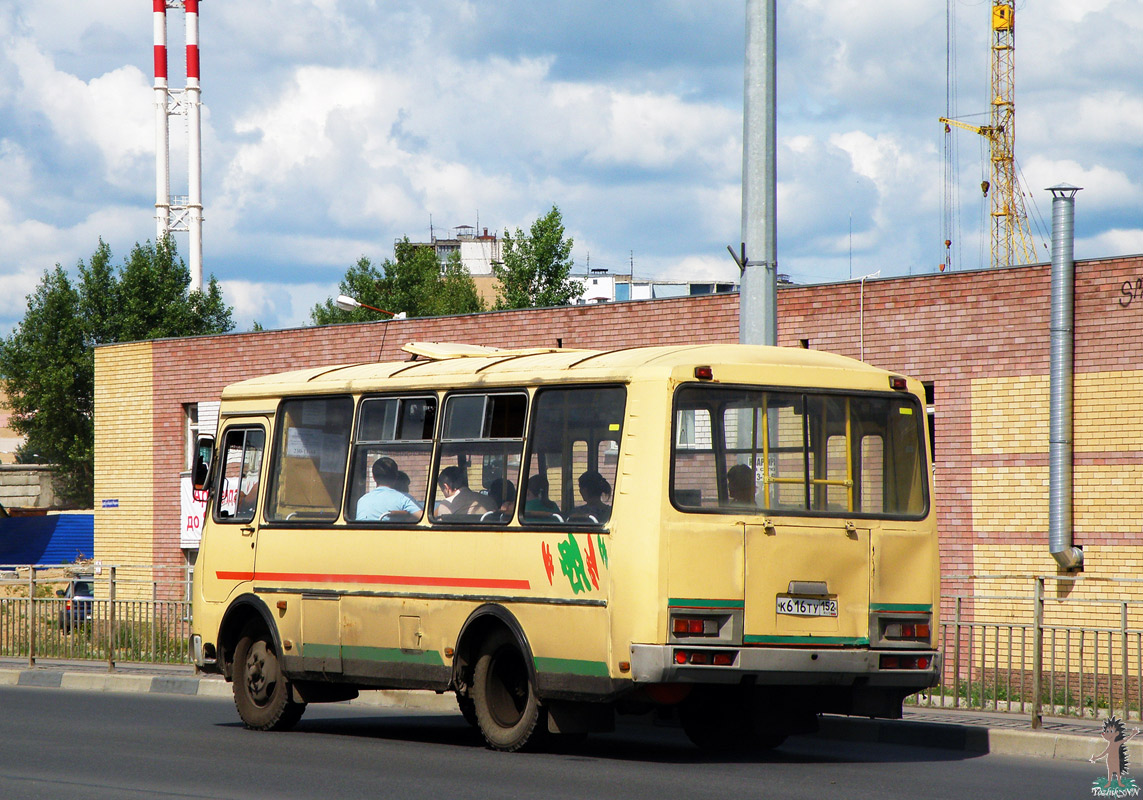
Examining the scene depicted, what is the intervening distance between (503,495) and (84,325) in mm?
60339

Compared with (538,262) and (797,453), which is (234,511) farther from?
(538,262)

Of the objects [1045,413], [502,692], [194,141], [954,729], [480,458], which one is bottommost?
[954,729]

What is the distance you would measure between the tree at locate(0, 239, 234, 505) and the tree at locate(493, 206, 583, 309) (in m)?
17.9

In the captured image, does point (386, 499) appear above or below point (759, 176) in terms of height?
below

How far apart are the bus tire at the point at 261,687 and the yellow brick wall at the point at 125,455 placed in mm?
19577

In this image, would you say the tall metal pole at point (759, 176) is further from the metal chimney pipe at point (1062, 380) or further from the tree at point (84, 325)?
the tree at point (84, 325)

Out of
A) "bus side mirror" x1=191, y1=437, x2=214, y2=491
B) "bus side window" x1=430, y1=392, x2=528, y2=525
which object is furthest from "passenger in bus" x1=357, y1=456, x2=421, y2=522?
"bus side mirror" x1=191, y1=437, x2=214, y2=491

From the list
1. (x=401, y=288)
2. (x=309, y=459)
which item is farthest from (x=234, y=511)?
(x=401, y=288)

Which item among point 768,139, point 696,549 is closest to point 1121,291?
point 768,139

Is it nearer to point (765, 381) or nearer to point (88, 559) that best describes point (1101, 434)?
point (765, 381)

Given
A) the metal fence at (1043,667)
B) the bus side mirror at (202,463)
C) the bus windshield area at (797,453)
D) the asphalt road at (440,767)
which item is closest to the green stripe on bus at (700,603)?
the bus windshield area at (797,453)

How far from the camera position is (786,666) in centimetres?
1009

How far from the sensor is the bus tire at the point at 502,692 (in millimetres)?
10977

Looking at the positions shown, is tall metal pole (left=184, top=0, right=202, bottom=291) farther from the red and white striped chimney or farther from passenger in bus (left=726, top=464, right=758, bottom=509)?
passenger in bus (left=726, top=464, right=758, bottom=509)
